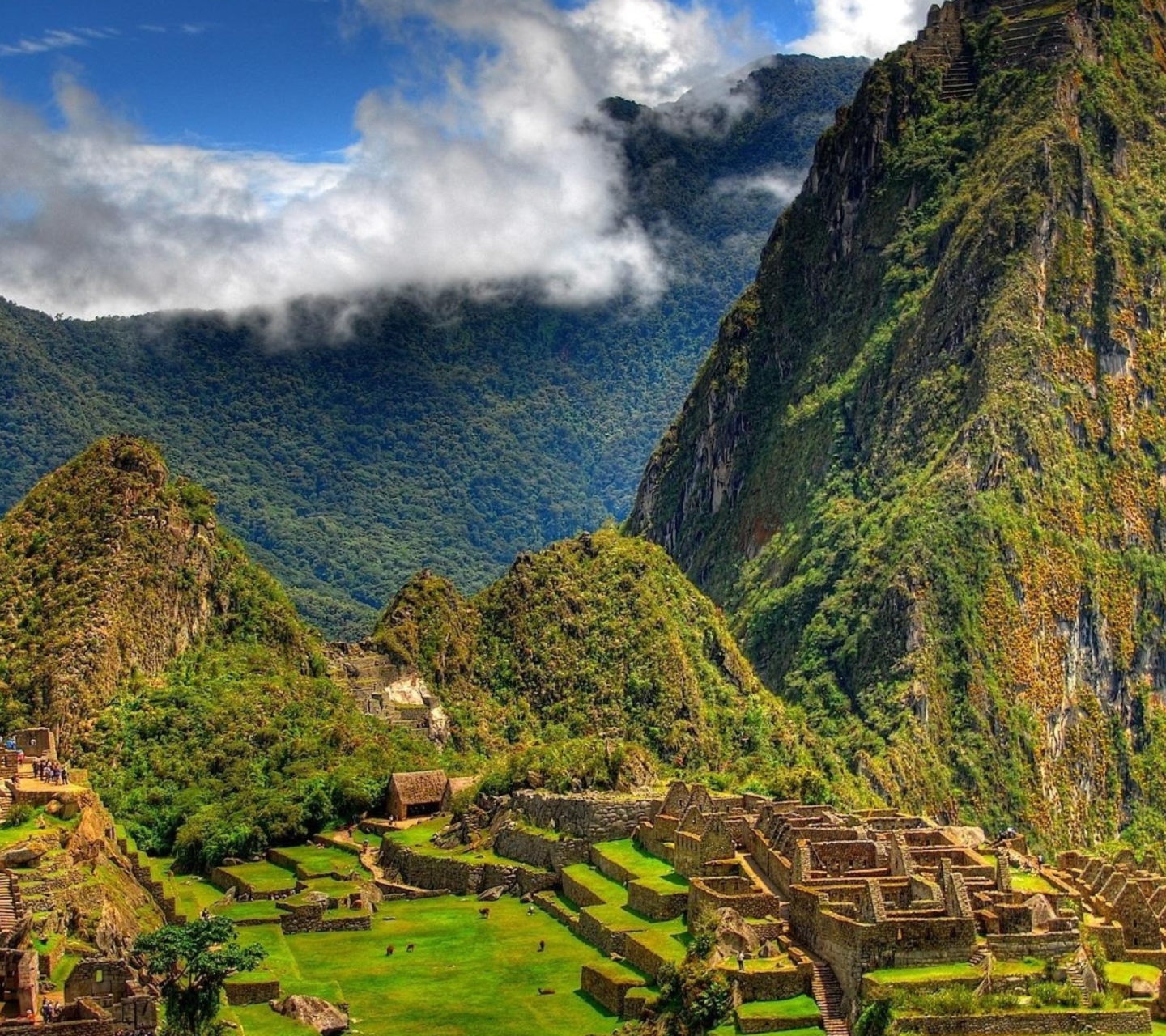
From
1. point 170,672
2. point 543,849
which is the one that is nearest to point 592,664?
point 170,672

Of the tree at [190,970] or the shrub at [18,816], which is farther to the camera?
the shrub at [18,816]

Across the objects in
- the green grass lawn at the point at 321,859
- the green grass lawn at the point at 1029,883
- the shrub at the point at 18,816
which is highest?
the shrub at the point at 18,816

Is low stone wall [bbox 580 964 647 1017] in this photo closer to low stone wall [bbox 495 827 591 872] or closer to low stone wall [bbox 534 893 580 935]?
low stone wall [bbox 534 893 580 935]

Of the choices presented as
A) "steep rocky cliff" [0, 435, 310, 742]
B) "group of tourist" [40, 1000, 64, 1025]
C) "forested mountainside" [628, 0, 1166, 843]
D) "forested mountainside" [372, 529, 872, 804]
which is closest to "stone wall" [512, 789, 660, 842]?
"steep rocky cliff" [0, 435, 310, 742]

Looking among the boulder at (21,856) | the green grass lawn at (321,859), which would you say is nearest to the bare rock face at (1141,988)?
the boulder at (21,856)

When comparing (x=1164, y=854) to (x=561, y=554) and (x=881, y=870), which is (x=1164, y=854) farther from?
(x=881, y=870)

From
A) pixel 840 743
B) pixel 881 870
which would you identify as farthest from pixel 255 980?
pixel 840 743

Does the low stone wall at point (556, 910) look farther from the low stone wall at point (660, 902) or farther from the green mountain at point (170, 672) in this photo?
the green mountain at point (170, 672)
